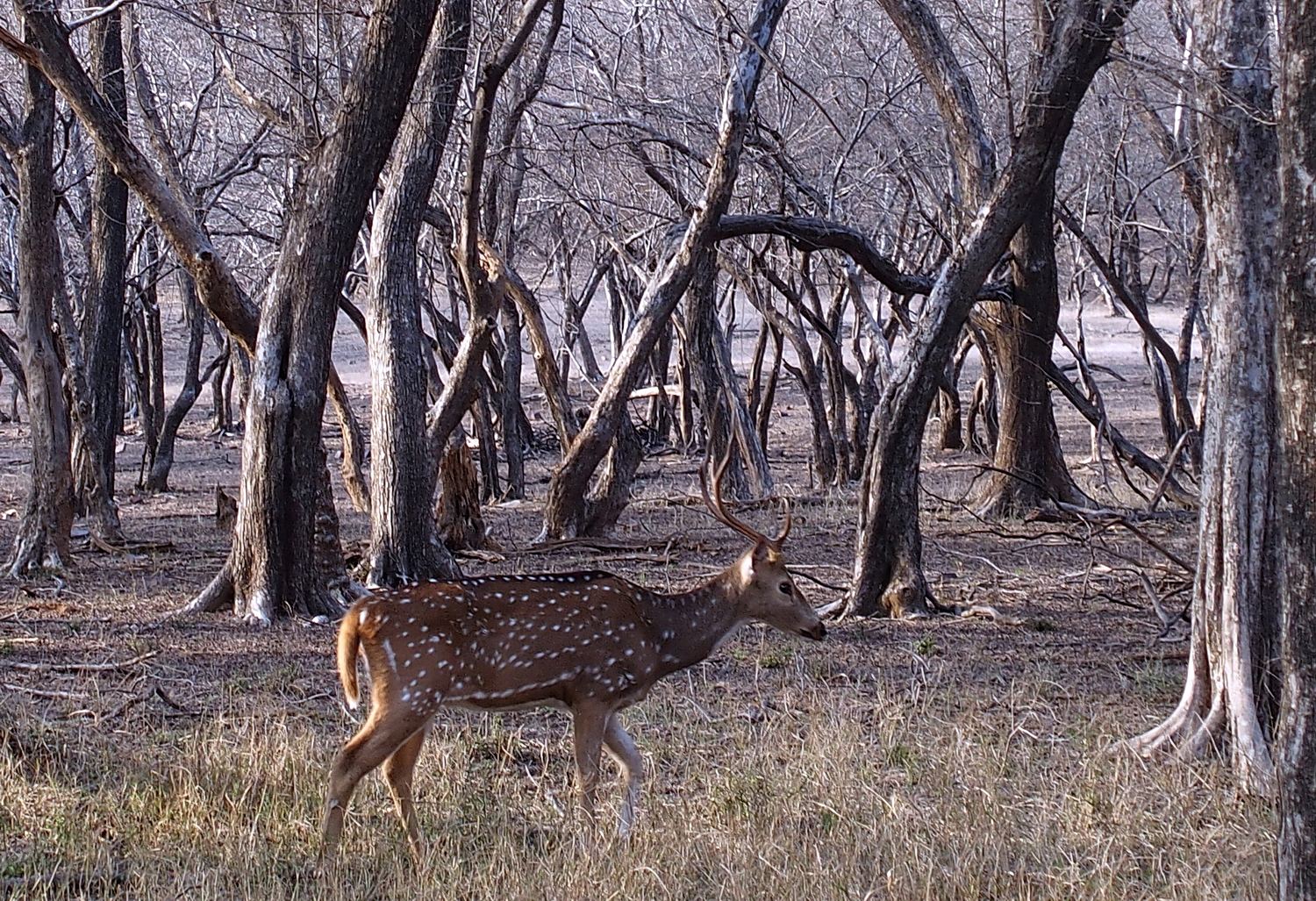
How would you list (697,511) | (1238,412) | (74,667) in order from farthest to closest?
(697,511)
(74,667)
(1238,412)

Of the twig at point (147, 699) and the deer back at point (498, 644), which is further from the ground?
the deer back at point (498, 644)

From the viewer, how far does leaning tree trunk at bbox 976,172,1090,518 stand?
13.7m

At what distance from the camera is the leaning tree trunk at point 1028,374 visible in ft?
45.0

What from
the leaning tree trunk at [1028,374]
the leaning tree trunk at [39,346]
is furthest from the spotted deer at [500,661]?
the leaning tree trunk at [1028,374]

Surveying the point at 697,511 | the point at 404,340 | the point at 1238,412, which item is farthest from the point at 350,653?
the point at 697,511

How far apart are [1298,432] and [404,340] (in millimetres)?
8249

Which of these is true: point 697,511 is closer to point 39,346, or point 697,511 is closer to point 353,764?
point 39,346

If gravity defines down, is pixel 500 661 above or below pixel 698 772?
above

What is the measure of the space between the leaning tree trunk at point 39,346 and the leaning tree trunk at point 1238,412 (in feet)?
28.7

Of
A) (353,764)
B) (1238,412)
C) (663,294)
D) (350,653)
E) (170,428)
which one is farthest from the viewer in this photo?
(170,428)

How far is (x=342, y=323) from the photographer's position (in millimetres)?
53406

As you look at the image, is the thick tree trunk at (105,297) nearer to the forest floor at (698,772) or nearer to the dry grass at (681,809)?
the forest floor at (698,772)

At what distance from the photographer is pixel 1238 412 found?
649 cm

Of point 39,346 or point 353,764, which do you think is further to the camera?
point 39,346
